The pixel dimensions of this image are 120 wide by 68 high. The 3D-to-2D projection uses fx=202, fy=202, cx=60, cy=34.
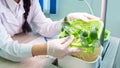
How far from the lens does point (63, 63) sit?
35.9 inches

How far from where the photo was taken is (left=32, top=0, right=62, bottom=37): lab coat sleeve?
1298 mm

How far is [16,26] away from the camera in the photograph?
4.12 feet

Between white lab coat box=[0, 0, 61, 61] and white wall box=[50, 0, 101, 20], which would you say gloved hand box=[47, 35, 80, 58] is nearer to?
white lab coat box=[0, 0, 61, 61]

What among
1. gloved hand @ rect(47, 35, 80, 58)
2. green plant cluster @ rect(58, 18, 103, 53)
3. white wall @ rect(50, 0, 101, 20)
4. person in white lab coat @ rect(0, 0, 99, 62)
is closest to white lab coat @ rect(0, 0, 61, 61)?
person in white lab coat @ rect(0, 0, 99, 62)

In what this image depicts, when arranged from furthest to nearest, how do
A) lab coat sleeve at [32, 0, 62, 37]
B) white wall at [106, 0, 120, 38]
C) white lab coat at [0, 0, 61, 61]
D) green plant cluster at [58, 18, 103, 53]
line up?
white wall at [106, 0, 120, 38] → lab coat sleeve at [32, 0, 62, 37] → white lab coat at [0, 0, 61, 61] → green plant cluster at [58, 18, 103, 53]

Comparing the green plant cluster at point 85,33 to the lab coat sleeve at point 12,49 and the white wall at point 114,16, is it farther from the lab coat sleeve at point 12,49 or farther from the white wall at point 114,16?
the white wall at point 114,16

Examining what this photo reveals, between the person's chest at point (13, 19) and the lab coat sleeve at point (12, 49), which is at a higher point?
the person's chest at point (13, 19)

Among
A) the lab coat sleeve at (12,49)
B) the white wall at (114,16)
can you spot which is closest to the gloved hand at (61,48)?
the lab coat sleeve at (12,49)

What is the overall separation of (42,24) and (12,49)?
0.43 m

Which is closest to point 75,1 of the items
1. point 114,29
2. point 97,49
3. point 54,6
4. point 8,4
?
point 54,6

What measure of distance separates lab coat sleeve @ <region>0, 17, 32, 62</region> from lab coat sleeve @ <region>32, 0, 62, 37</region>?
1.10 feet

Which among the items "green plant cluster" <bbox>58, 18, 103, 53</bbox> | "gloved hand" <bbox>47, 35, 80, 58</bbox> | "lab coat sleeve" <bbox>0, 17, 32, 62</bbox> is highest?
"green plant cluster" <bbox>58, 18, 103, 53</bbox>

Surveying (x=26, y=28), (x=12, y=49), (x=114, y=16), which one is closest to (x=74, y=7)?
(x=114, y=16)

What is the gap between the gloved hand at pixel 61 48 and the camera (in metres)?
0.81
